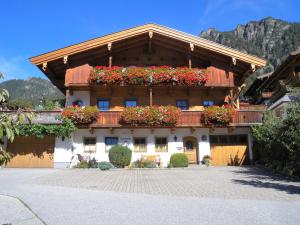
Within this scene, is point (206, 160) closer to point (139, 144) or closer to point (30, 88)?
point (139, 144)

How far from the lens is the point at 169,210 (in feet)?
28.0

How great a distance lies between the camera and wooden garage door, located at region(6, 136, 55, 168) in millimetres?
22188

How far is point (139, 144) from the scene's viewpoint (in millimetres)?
23156

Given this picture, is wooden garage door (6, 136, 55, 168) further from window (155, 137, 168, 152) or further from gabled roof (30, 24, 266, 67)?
window (155, 137, 168, 152)

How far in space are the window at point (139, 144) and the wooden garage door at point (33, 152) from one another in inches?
222

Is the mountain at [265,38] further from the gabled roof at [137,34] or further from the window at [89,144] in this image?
the window at [89,144]

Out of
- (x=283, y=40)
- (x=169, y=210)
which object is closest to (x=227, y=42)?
(x=283, y=40)

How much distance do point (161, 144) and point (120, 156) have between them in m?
3.48

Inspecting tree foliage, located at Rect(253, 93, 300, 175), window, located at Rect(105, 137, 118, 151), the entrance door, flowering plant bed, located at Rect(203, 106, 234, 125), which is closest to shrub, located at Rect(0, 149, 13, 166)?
tree foliage, located at Rect(253, 93, 300, 175)

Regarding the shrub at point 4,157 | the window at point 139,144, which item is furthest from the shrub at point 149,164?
the shrub at point 4,157

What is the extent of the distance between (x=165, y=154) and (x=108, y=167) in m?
4.64

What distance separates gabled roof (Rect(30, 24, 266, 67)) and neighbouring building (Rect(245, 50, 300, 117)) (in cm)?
274

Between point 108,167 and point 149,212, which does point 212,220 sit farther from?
point 108,167

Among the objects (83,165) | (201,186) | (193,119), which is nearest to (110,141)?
(83,165)
